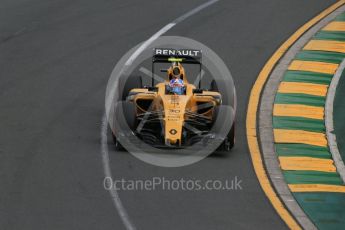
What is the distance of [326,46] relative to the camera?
29344 millimetres

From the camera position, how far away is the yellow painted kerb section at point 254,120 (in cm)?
1864

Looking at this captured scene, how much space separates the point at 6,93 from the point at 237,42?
7.44m

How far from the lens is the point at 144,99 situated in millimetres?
21969

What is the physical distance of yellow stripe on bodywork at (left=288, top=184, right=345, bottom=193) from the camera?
64.5 feet

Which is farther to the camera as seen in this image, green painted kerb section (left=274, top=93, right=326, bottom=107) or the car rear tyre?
green painted kerb section (left=274, top=93, right=326, bottom=107)

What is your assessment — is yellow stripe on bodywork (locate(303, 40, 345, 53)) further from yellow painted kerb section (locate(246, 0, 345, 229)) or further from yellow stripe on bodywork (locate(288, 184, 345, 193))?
yellow stripe on bodywork (locate(288, 184, 345, 193))

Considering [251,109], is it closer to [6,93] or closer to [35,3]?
[6,93]

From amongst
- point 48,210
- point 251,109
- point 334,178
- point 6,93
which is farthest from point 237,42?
point 48,210

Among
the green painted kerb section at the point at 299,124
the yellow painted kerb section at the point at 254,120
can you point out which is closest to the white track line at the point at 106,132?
the yellow painted kerb section at the point at 254,120

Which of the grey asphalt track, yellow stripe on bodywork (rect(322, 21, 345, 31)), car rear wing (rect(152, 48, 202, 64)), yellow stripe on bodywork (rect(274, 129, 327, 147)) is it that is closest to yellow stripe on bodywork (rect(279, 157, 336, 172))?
the grey asphalt track

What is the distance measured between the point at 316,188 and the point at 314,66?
834 cm

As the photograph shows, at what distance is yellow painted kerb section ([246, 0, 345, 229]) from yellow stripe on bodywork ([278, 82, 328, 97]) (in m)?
0.54

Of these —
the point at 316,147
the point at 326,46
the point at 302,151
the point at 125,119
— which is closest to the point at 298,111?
the point at 316,147

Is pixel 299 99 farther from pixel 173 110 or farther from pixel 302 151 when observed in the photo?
pixel 173 110
